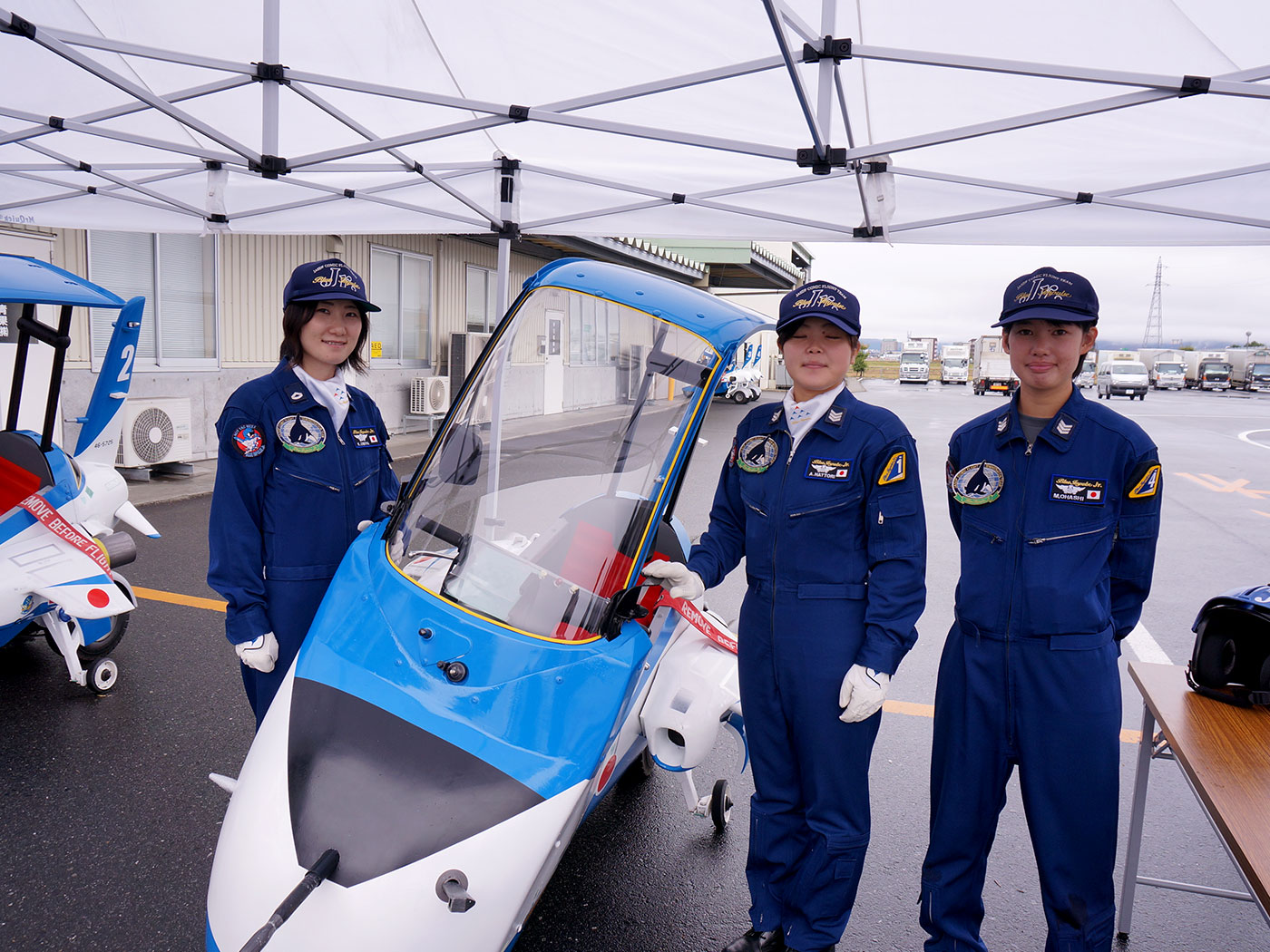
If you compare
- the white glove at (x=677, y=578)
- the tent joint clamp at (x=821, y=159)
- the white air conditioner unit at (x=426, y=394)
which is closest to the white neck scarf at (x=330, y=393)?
the white glove at (x=677, y=578)

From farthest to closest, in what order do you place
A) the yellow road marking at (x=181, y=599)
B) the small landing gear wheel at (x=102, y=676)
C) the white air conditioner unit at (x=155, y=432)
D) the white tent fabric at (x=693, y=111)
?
1. the white air conditioner unit at (x=155, y=432)
2. the yellow road marking at (x=181, y=599)
3. the small landing gear wheel at (x=102, y=676)
4. the white tent fabric at (x=693, y=111)

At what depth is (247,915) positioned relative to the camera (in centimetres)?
169

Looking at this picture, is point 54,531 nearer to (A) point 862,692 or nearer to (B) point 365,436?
(B) point 365,436

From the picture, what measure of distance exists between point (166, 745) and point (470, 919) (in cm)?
267

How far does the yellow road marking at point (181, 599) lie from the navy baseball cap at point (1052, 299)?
5144 mm

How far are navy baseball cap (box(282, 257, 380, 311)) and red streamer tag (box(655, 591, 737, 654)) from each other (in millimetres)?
1416

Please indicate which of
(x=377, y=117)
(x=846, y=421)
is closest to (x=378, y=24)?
(x=377, y=117)

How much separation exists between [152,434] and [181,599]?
409 centimetres

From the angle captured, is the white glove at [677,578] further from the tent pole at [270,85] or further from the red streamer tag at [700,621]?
the tent pole at [270,85]

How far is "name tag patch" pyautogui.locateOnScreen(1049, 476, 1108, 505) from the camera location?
2.21 meters

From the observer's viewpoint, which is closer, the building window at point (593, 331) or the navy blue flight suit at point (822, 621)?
the navy blue flight suit at point (822, 621)

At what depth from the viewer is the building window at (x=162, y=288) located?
29.2ft

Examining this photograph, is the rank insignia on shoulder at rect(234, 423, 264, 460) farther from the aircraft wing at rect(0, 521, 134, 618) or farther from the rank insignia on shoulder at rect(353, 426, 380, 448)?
the aircraft wing at rect(0, 521, 134, 618)

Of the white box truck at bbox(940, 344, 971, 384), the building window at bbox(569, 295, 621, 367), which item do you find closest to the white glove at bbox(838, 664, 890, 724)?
the building window at bbox(569, 295, 621, 367)
